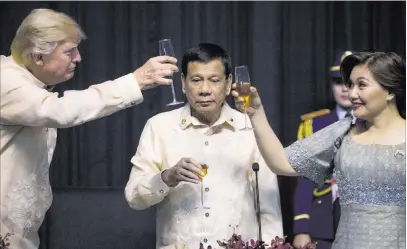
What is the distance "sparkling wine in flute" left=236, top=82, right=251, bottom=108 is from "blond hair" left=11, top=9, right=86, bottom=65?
591 millimetres

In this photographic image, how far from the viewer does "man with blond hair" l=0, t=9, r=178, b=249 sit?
2.65m

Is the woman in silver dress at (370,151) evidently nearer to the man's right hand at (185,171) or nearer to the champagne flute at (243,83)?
the champagne flute at (243,83)

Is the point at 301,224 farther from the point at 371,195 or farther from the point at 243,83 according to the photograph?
the point at 243,83

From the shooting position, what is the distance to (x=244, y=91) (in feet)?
9.76

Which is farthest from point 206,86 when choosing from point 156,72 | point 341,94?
point 341,94

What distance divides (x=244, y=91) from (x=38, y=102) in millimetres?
725

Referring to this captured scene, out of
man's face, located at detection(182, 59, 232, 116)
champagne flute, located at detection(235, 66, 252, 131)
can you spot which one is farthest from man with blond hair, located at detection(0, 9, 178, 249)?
man's face, located at detection(182, 59, 232, 116)

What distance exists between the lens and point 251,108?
10.0 feet

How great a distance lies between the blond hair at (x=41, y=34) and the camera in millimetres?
2750

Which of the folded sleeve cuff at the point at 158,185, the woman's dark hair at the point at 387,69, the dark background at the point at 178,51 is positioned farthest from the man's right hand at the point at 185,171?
the dark background at the point at 178,51

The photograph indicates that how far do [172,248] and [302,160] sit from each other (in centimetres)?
64

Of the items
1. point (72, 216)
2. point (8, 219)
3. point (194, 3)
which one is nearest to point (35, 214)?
point (8, 219)

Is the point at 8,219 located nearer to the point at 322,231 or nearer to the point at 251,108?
the point at 251,108

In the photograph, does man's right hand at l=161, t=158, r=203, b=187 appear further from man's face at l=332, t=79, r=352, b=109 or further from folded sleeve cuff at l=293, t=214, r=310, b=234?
man's face at l=332, t=79, r=352, b=109
